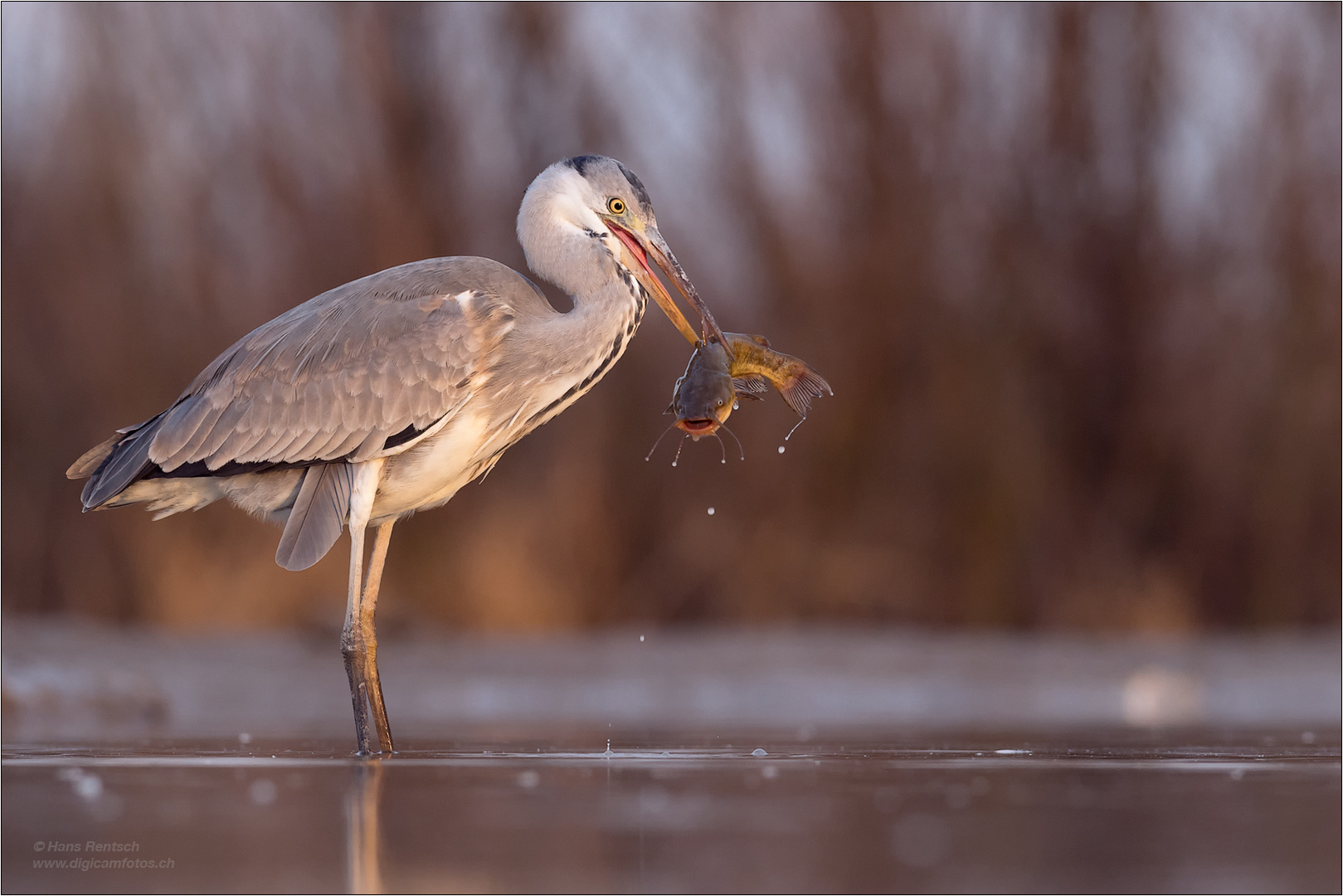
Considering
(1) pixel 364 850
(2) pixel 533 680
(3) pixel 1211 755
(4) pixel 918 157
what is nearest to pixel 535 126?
(4) pixel 918 157

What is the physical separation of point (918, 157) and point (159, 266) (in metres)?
4.38

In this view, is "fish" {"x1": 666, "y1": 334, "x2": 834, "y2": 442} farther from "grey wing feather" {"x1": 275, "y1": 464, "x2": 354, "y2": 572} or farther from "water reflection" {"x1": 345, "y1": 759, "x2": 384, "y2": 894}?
"water reflection" {"x1": 345, "y1": 759, "x2": 384, "y2": 894}

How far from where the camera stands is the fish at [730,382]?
20.1 ft

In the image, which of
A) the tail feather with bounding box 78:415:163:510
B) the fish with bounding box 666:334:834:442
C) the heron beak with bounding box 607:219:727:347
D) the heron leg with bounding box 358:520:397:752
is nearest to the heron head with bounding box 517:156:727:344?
the heron beak with bounding box 607:219:727:347

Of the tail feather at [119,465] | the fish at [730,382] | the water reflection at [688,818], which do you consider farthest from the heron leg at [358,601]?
the fish at [730,382]

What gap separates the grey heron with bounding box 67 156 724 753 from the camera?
6.35 metres

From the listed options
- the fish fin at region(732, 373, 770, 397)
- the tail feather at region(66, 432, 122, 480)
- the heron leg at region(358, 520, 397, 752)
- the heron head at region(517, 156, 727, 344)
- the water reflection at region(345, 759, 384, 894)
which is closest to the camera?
the water reflection at region(345, 759, 384, 894)

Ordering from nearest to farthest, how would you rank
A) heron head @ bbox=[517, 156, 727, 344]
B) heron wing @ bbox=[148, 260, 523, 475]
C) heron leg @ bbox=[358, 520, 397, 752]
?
1. heron leg @ bbox=[358, 520, 397, 752]
2. heron wing @ bbox=[148, 260, 523, 475]
3. heron head @ bbox=[517, 156, 727, 344]

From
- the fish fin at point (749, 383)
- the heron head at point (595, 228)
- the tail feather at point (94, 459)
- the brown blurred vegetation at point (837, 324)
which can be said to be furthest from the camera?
the brown blurred vegetation at point (837, 324)

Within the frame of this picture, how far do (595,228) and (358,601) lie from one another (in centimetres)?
160

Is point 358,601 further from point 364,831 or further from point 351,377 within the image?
point 364,831

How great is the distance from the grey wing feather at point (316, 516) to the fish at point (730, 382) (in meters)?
1.21

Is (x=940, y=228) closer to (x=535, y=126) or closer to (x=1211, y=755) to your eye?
(x=535, y=126)

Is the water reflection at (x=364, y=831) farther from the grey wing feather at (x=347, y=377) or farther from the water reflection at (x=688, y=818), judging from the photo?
the grey wing feather at (x=347, y=377)
